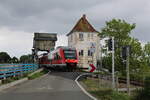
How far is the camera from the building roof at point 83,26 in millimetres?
83312

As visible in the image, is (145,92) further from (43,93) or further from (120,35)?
A: (120,35)

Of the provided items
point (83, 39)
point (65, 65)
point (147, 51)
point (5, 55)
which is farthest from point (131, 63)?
point (5, 55)

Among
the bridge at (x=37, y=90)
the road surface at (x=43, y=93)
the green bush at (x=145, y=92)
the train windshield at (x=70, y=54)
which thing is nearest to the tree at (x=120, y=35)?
the train windshield at (x=70, y=54)

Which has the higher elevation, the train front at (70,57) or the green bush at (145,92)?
the train front at (70,57)

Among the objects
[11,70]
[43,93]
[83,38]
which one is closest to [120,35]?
[11,70]

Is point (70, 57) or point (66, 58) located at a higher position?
point (70, 57)

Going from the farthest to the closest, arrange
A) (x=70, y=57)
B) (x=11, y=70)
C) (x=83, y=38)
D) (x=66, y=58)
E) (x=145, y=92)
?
(x=83, y=38) → (x=70, y=57) → (x=66, y=58) → (x=11, y=70) → (x=145, y=92)

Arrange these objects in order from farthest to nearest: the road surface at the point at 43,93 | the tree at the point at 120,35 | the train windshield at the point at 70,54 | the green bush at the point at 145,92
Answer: the tree at the point at 120,35, the train windshield at the point at 70,54, the road surface at the point at 43,93, the green bush at the point at 145,92

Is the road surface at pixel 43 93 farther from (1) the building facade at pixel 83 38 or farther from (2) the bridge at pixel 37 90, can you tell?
(1) the building facade at pixel 83 38

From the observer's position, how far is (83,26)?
84.6 metres

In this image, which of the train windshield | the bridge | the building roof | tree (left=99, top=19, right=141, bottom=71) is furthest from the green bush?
the building roof

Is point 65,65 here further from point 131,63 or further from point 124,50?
point 124,50

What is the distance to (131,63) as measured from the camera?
50625mm

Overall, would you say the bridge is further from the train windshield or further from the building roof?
the building roof
